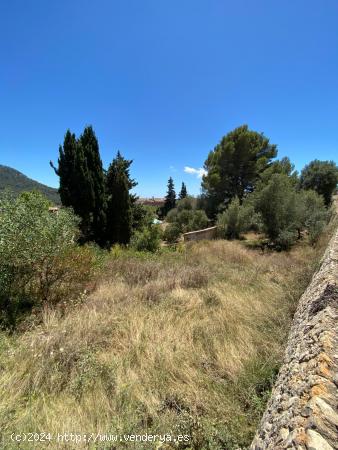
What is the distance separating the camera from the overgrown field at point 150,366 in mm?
1919

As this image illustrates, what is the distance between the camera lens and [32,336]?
2.95 meters

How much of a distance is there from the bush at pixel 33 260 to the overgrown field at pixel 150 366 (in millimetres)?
613

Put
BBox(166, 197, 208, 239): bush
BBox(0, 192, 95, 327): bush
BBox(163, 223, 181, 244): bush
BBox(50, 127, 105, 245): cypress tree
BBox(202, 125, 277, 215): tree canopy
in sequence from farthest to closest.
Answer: BBox(202, 125, 277, 215): tree canopy → BBox(166, 197, 208, 239): bush → BBox(163, 223, 181, 244): bush → BBox(50, 127, 105, 245): cypress tree → BBox(0, 192, 95, 327): bush

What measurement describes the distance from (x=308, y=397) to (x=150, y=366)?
171cm

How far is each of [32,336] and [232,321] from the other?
2886 millimetres

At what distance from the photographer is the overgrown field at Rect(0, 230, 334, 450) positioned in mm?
1919

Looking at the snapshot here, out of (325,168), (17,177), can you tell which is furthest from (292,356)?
(17,177)

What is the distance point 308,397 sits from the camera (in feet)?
4.63

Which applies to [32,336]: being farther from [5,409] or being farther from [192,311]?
[192,311]

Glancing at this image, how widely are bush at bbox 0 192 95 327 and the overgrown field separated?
0.61m

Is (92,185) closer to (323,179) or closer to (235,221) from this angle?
(235,221)

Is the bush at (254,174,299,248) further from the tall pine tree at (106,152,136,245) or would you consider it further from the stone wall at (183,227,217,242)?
the tall pine tree at (106,152,136,245)

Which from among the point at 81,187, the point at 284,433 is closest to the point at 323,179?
the point at 81,187

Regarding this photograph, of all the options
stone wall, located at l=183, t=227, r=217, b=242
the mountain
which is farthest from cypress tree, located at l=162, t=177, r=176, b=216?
the mountain
